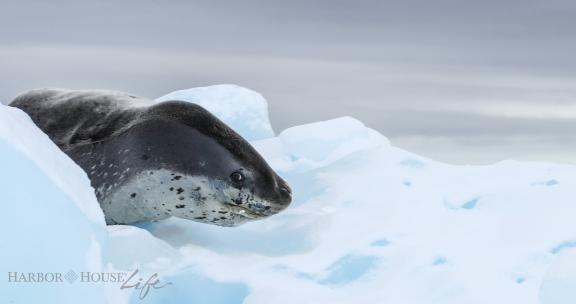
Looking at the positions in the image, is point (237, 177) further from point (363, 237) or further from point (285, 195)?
point (363, 237)

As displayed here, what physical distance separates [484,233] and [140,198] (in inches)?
102

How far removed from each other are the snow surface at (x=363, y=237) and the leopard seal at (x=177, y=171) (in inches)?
11.6

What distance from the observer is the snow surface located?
18.5ft

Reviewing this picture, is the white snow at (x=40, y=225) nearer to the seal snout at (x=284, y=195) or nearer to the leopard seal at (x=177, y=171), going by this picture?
the leopard seal at (x=177, y=171)

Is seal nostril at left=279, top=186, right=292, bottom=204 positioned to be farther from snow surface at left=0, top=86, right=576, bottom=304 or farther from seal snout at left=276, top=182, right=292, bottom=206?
snow surface at left=0, top=86, right=576, bottom=304

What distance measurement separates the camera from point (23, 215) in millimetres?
4367

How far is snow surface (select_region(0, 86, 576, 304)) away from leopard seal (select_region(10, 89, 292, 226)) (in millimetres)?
296

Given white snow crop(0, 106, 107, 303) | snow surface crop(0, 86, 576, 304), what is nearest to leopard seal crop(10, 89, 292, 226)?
snow surface crop(0, 86, 576, 304)

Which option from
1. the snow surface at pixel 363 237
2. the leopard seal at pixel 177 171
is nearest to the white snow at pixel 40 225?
the snow surface at pixel 363 237

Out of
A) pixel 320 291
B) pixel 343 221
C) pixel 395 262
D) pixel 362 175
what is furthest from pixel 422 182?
pixel 320 291

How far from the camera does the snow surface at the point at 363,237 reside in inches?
223

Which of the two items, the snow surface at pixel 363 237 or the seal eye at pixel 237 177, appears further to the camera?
the seal eye at pixel 237 177

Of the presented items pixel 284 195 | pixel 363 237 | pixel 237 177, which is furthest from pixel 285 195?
pixel 363 237

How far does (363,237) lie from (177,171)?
57.8 inches
